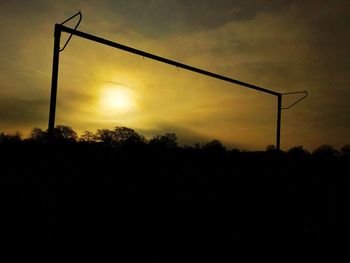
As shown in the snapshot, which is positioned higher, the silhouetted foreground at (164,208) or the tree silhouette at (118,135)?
the tree silhouette at (118,135)

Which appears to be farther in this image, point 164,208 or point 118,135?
point 118,135

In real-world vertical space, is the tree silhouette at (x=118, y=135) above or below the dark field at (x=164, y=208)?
above

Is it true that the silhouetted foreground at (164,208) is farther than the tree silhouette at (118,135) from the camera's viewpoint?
No

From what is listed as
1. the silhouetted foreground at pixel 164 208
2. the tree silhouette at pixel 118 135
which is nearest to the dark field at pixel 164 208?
the silhouetted foreground at pixel 164 208

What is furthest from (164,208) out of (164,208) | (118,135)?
(118,135)

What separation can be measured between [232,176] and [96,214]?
5.58m

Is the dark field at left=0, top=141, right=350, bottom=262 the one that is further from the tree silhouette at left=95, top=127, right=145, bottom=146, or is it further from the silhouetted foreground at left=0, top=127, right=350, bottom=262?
the tree silhouette at left=95, top=127, right=145, bottom=146

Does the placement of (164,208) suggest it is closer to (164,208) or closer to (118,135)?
(164,208)

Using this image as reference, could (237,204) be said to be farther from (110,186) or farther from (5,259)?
(5,259)

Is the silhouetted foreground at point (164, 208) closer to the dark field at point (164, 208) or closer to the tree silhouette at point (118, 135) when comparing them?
the dark field at point (164, 208)

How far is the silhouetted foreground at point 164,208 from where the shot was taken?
4.92 m

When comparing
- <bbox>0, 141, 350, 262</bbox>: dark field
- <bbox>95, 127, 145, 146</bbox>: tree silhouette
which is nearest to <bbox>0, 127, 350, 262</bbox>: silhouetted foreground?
<bbox>0, 141, 350, 262</bbox>: dark field

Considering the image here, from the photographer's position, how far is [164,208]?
21.0 feet

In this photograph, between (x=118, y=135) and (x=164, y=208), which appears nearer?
(x=164, y=208)
